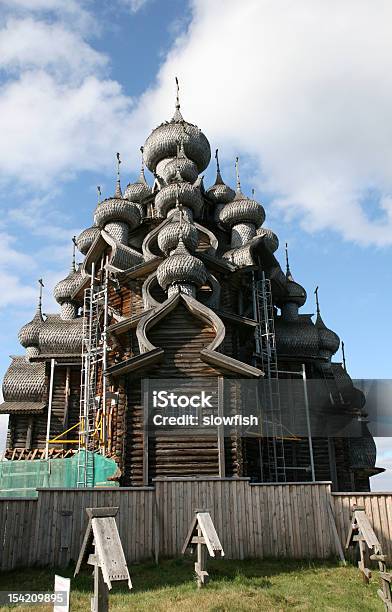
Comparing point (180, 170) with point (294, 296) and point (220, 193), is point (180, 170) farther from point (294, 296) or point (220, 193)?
point (294, 296)

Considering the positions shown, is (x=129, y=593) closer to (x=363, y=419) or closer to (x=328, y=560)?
(x=328, y=560)

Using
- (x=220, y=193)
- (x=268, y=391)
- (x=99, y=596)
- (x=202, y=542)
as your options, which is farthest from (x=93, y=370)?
(x=99, y=596)

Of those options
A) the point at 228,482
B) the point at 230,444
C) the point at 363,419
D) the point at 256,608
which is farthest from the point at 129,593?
the point at 363,419

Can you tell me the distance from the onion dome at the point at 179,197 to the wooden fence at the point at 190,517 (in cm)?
1207

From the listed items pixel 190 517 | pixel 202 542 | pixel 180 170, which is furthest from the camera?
pixel 180 170

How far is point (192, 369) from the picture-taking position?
13.6 metres

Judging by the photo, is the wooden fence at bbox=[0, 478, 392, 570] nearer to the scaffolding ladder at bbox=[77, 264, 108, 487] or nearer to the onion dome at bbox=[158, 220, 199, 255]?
the scaffolding ladder at bbox=[77, 264, 108, 487]

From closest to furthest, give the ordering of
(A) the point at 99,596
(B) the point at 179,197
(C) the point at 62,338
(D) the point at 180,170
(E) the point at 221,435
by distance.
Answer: (A) the point at 99,596
(E) the point at 221,435
(B) the point at 179,197
(C) the point at 62,338
(D) the point at 180,170

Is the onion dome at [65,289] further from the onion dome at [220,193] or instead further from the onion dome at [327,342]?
the onion dome at [327,342]

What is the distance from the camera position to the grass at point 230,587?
6281 mm

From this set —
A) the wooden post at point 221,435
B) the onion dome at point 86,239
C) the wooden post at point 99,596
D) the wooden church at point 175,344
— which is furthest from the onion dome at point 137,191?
the wooden post at point 99,596

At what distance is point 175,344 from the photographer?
13992 millimetres

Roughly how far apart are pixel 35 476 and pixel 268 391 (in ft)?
23.8

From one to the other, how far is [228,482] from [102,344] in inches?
373
